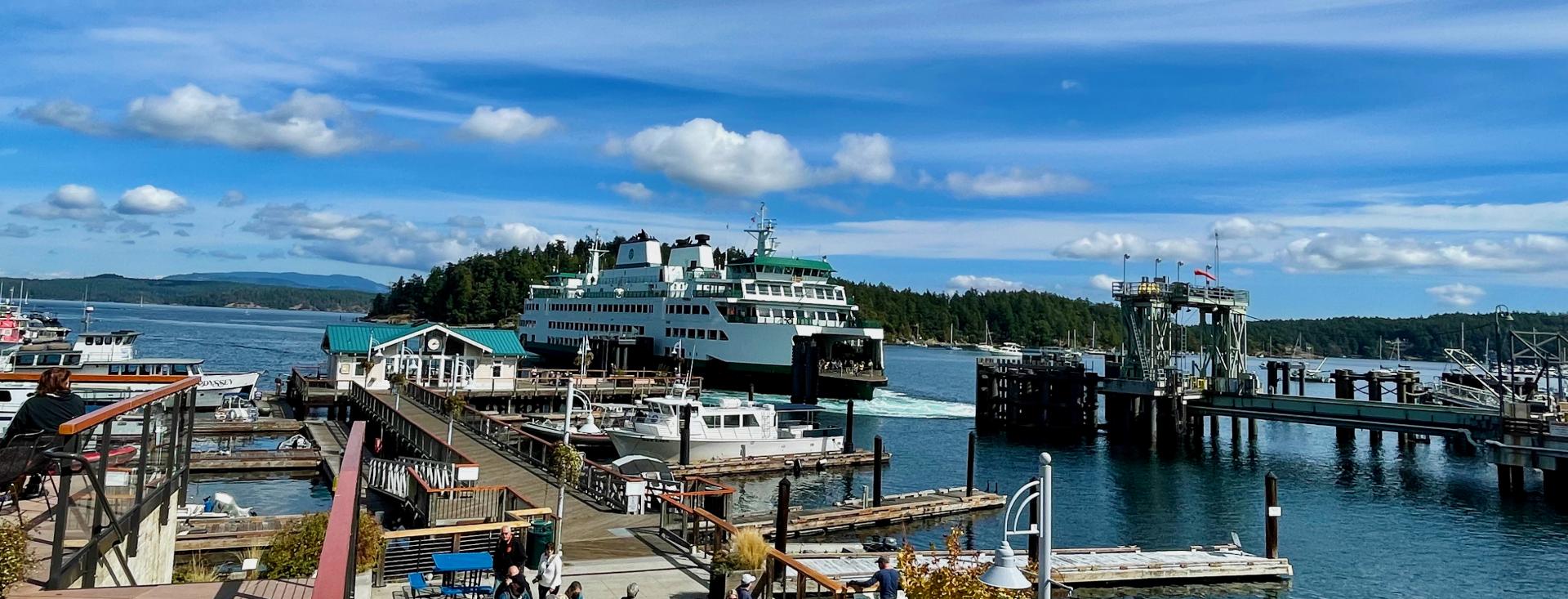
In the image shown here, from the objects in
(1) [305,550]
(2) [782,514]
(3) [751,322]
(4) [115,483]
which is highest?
(3) [751,322]

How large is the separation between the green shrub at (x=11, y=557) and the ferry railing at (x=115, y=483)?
11.7 inches

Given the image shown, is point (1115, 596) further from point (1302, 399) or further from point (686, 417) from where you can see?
point (1302, 399)

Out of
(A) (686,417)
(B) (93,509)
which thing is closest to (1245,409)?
(A) (686,417)

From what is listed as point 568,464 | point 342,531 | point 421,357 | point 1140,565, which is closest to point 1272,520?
point 1140,565

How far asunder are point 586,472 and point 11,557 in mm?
16101

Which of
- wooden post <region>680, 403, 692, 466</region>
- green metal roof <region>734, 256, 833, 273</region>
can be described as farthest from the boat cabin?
green metal roof <region>734, 256, 833, 273</region>

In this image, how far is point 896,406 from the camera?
60625 mm

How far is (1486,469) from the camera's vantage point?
135ft

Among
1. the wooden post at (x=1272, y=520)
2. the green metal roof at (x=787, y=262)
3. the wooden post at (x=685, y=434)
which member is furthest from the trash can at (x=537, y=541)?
the green metal roof at (x=787, y=262)

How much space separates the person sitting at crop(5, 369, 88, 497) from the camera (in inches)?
265

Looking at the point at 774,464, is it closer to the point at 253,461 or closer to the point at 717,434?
the point at 717,434

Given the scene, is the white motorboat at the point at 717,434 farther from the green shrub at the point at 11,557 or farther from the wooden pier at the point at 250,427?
the green shrub at the point at 11,557

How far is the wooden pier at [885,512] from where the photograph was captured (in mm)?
23828

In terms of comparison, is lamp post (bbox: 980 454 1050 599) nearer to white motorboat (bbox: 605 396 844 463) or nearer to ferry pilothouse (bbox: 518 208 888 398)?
white motorboat (bbox: 605 396 844 463)
